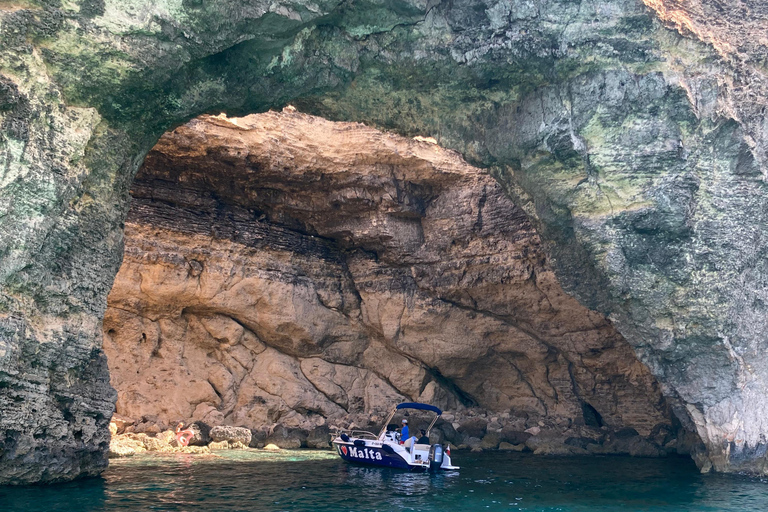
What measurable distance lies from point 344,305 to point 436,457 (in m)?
8.91

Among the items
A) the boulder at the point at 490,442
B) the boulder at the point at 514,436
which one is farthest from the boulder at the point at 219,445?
the boulder at the point at 514,436

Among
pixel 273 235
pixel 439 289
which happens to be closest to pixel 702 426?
pixel 439 289

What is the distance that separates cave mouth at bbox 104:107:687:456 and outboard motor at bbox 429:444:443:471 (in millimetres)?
5700

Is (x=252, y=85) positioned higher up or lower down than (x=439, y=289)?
higher up

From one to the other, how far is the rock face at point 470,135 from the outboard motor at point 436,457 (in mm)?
5619

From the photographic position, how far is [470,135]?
16562 millimetres

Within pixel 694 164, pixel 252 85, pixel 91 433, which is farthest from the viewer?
pixel 694 164

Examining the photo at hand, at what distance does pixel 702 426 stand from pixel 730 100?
26.4 feet

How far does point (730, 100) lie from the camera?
16.1m

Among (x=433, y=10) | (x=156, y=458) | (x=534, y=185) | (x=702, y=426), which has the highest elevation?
(x=433, y=10)

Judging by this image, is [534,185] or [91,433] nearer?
[91,433]

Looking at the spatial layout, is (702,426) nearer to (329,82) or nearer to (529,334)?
(529,334)

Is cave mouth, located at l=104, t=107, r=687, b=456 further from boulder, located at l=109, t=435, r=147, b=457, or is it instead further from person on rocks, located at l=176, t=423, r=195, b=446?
person on rocks, located at l=176, t=423, r=195, b=446

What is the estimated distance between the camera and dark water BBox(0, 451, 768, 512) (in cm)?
1183
